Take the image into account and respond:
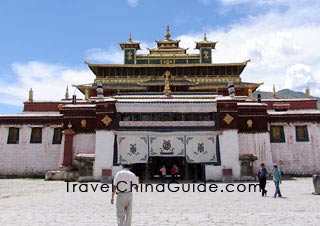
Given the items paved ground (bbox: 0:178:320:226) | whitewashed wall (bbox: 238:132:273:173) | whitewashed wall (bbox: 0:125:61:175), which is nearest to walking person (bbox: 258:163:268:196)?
paved ground (bbox: 0:178:320:226)

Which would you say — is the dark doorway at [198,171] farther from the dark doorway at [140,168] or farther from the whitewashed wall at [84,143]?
the whitewashed wall at [84,143]

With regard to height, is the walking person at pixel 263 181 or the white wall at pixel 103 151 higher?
the white wall at pixel 103 151

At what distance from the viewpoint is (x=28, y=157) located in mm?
28328

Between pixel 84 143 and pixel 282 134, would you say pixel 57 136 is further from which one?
pixel 282 134

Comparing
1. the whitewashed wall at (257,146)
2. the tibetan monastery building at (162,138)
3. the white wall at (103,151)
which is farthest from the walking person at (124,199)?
the whitewashed wall at (257,146)

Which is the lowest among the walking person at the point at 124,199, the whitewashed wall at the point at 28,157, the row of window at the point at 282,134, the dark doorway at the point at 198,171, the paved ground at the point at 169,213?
the paved ground at the point at 169,213

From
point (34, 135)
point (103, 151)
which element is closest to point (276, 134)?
point (103, 151)

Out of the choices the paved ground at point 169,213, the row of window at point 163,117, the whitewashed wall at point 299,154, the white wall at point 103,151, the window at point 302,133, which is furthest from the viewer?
the window at point 302,133

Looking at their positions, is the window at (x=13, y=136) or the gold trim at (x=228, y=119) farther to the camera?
the window at (x=13, y=136)

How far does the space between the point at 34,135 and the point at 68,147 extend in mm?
4371

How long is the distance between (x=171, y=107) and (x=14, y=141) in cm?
1355

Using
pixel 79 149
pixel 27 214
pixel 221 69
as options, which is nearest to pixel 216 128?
pixel 79 149

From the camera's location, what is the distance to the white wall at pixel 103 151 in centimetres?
2458

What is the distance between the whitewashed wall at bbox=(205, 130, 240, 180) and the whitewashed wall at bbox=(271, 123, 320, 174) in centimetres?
413
